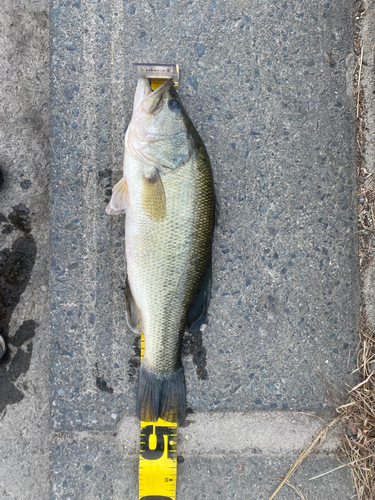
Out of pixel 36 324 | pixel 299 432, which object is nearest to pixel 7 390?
pixel 36 324

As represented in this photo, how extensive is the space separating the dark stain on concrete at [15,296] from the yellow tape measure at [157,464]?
3.13 ft

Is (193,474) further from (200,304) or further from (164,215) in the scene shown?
(164,215)

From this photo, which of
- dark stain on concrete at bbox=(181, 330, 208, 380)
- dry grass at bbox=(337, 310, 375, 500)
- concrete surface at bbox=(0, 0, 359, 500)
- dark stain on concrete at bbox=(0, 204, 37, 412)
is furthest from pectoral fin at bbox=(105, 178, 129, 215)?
dry grass at bbox=(337, 310, 375, 500)

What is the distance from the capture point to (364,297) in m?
2.53

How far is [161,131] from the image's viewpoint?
6.77 ft

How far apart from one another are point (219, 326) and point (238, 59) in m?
1.91

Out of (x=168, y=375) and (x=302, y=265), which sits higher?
(x=302, y=265)

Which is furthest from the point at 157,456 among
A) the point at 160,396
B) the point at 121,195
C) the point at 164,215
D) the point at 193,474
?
the point at 121,195

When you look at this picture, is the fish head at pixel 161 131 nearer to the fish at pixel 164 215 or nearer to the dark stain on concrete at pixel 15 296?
the fish at pixel 164 215

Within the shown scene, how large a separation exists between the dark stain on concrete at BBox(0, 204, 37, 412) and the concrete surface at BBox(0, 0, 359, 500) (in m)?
0.02

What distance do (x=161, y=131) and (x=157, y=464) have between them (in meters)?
2.19

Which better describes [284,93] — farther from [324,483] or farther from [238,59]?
[324,483]

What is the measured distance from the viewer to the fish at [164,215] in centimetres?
203

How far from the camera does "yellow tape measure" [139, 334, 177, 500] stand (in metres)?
2.35
